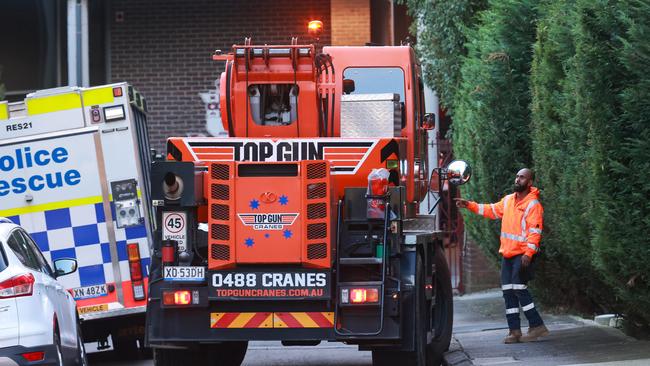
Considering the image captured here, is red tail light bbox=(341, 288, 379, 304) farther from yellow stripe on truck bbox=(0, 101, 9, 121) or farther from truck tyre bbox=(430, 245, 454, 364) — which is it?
yellow stripe on truck bbox=(0, 101, 9, 121)

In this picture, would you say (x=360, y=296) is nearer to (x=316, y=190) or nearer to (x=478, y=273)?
(x=316, y=190)

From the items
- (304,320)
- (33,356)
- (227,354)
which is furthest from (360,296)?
(227,354)

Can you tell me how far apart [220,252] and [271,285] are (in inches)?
17.7

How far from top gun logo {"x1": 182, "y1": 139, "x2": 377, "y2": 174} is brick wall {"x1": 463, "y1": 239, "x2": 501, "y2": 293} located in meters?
10.2

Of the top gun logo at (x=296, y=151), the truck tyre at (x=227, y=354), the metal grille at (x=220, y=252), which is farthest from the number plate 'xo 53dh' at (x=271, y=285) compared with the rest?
the truck tyre at (x=227, y=354)

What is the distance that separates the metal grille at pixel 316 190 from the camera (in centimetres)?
948

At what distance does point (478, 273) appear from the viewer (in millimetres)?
20062

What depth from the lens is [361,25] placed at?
76.7 ft

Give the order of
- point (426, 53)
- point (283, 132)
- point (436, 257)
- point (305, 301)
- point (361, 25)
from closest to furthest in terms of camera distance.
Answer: point (305, 301), point (283, 132), point (436, 257), point (426, 53), point (361, 25)

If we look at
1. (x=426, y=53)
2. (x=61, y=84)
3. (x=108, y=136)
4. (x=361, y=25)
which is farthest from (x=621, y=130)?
(x=61, y=84)

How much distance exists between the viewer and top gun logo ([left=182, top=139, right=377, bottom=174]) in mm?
10000

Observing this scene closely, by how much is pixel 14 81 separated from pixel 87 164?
1209cm

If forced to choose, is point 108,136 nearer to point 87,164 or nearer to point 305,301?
point 87,164

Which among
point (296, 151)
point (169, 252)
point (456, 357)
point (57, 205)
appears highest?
point (296, 151)
